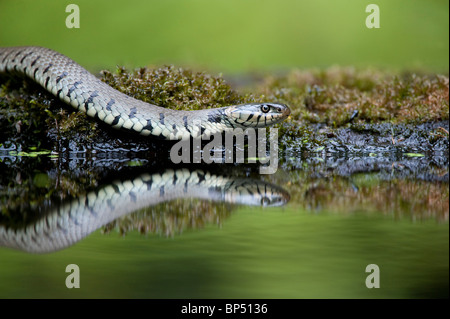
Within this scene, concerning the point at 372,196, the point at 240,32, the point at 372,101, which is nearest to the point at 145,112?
the point at 372,196

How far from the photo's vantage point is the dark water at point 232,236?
248cm

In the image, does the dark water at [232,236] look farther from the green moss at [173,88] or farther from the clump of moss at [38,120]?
the green moss at [173,88]

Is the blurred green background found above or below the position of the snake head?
above

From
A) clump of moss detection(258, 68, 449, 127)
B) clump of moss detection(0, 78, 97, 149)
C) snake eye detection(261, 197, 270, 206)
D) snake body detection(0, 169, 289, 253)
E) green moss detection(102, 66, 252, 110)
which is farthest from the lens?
clump of moss detection(258, 68, 449, 127)

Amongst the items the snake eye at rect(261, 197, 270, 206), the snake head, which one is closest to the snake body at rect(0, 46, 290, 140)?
the snake head

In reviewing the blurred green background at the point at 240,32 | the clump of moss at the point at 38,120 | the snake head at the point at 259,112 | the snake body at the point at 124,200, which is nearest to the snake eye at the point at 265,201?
the snake body at the point at 124,200

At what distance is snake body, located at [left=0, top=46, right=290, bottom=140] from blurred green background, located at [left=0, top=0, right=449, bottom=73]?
16.3ft

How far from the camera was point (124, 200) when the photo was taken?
398cm

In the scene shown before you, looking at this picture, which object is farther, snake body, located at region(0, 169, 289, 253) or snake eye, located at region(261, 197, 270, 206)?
snake eye, located at region(261, 197, 270, 206)

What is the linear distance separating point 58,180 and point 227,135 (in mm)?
2218

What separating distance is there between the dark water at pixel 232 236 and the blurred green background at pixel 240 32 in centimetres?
681

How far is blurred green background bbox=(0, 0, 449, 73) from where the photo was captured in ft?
37.3

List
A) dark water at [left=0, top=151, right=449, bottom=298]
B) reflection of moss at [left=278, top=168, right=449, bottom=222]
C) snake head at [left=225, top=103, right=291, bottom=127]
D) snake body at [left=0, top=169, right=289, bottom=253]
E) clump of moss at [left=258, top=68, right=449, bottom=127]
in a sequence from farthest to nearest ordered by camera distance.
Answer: clump of moss at [left=258, top=68, right=449, bottom=127] < snake head at [left=225, top=103, right=291, bottom=127] < reflection of moss at [left=278, top=168, right=449, bottom=222] < snake body at [left=0, top=169, right=289, bottom=253] < dark water at [left=0, top=151, right=449, bottom=298]

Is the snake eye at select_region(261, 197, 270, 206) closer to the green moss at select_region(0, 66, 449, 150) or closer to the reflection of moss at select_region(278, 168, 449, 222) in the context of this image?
the reflection of moss at select_region(278, 168, 449, 222)
